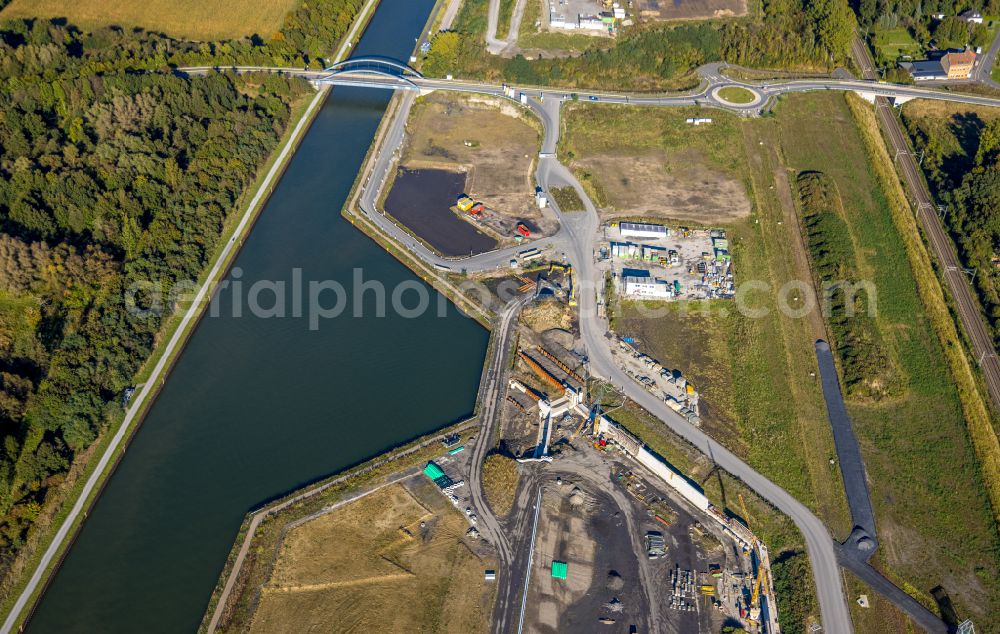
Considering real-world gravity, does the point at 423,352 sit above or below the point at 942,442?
below

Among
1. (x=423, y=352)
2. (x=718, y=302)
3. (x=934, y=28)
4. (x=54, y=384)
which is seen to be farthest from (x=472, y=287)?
(x=934, y=28)

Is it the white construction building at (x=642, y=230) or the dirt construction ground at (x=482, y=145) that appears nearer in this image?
the white construction building at (x=642, y=230)

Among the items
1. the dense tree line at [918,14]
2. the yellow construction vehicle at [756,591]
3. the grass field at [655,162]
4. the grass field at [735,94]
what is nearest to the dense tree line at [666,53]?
the dense tree line at [918,14]

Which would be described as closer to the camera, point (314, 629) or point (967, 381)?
point (314, 629)

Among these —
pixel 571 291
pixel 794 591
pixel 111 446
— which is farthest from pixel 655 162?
pixel 111 446

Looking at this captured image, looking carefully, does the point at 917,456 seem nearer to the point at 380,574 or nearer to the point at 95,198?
the point at 380,574

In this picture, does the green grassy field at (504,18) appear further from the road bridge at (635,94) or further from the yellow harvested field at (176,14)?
the yellow harvested field at (176,14)

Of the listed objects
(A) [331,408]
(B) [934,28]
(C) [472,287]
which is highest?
(B) [934,28]

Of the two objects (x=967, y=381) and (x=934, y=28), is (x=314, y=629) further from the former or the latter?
(x=934, y=28)
